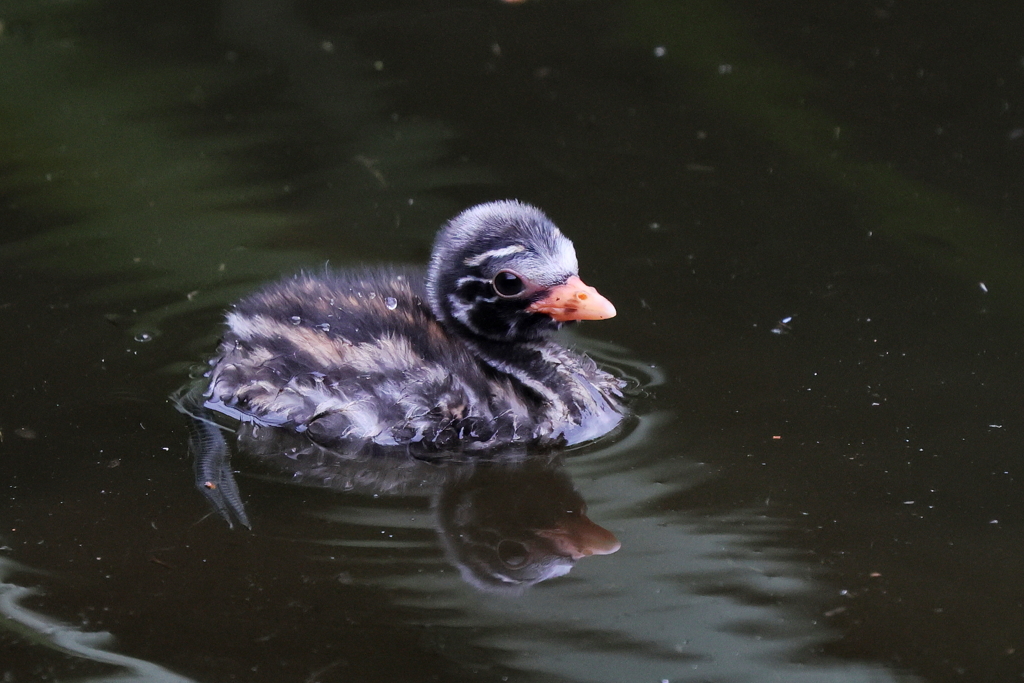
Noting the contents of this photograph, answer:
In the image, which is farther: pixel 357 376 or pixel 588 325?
pixel 588 325

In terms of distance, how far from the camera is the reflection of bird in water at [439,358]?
456 cm

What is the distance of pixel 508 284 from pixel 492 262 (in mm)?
98

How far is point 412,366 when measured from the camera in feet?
15.1

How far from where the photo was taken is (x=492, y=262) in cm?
467

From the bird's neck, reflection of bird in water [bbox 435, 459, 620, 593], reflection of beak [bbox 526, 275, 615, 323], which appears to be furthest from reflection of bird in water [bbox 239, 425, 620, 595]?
reflection of beak [bbox 526, 275, 615, 323]

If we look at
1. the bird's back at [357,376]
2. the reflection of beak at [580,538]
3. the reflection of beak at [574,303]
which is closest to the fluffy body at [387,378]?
the bird's back at [357,376]

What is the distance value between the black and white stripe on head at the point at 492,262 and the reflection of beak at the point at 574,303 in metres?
0.04

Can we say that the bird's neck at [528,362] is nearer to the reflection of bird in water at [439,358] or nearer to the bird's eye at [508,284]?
the reflection of bird in water at [439,358]

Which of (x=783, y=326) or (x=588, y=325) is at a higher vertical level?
(x=783, y=326)

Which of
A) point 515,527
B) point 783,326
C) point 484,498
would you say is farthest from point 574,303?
point 783,326

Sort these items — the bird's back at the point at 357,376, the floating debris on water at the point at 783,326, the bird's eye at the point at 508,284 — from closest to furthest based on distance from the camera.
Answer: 1. the bird's back at the point at 357,376
2. the bird's eye at the point at 508,284
3. the floating debris on water at the point at 783,326

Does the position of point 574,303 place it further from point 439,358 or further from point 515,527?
point 515,527

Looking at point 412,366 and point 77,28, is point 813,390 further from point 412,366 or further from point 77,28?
point 77,28

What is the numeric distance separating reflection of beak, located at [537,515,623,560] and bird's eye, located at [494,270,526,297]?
96 cm
